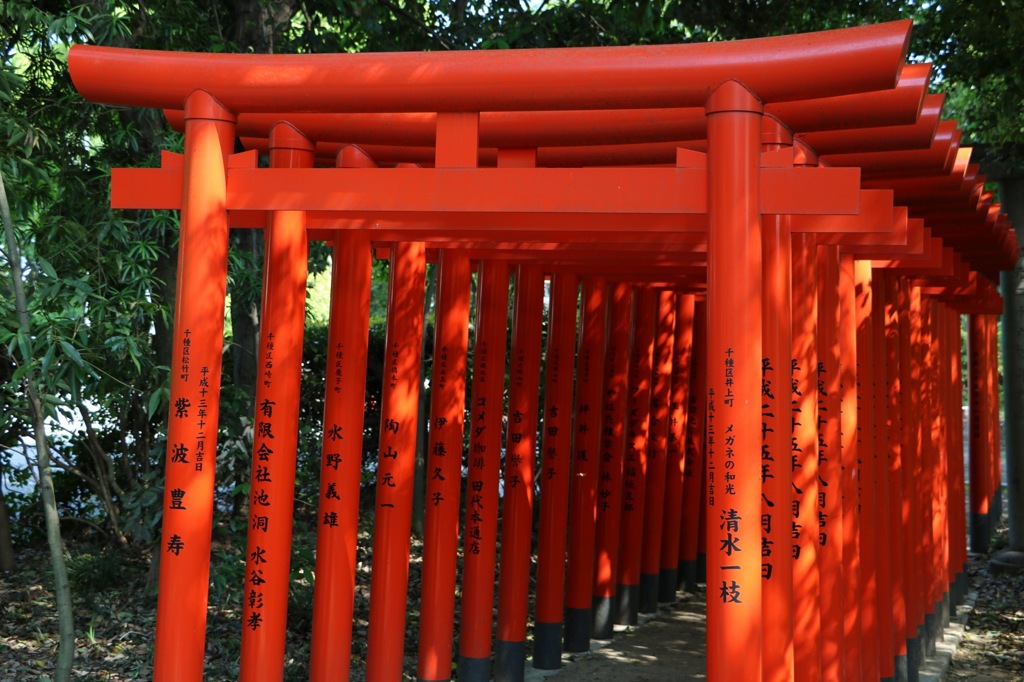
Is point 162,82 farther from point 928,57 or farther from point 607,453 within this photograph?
point 928,57

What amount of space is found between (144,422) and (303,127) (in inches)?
172

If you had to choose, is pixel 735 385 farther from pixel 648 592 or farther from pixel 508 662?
pixel 648 592

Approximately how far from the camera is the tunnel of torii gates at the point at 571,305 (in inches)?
154

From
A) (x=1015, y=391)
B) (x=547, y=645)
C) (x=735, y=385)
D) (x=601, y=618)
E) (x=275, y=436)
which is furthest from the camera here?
(x=1015, y=391)

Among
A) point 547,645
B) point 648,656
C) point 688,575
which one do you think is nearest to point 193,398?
point 547,645

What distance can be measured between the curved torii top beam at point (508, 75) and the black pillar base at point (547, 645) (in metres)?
4.33

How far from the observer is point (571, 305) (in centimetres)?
750

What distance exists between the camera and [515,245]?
19.3ft

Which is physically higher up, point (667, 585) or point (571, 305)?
point (571, 305)

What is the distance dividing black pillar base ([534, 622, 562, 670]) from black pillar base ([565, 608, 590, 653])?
0.36 meters

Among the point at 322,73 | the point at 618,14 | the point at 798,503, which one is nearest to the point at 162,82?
the point at 322,73

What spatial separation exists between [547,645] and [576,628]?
49 centimetres

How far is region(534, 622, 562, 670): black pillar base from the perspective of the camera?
748 centimetres

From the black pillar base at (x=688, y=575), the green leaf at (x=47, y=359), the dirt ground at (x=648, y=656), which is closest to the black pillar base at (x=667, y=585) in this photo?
the dirt ground at (x=648, y=656)
